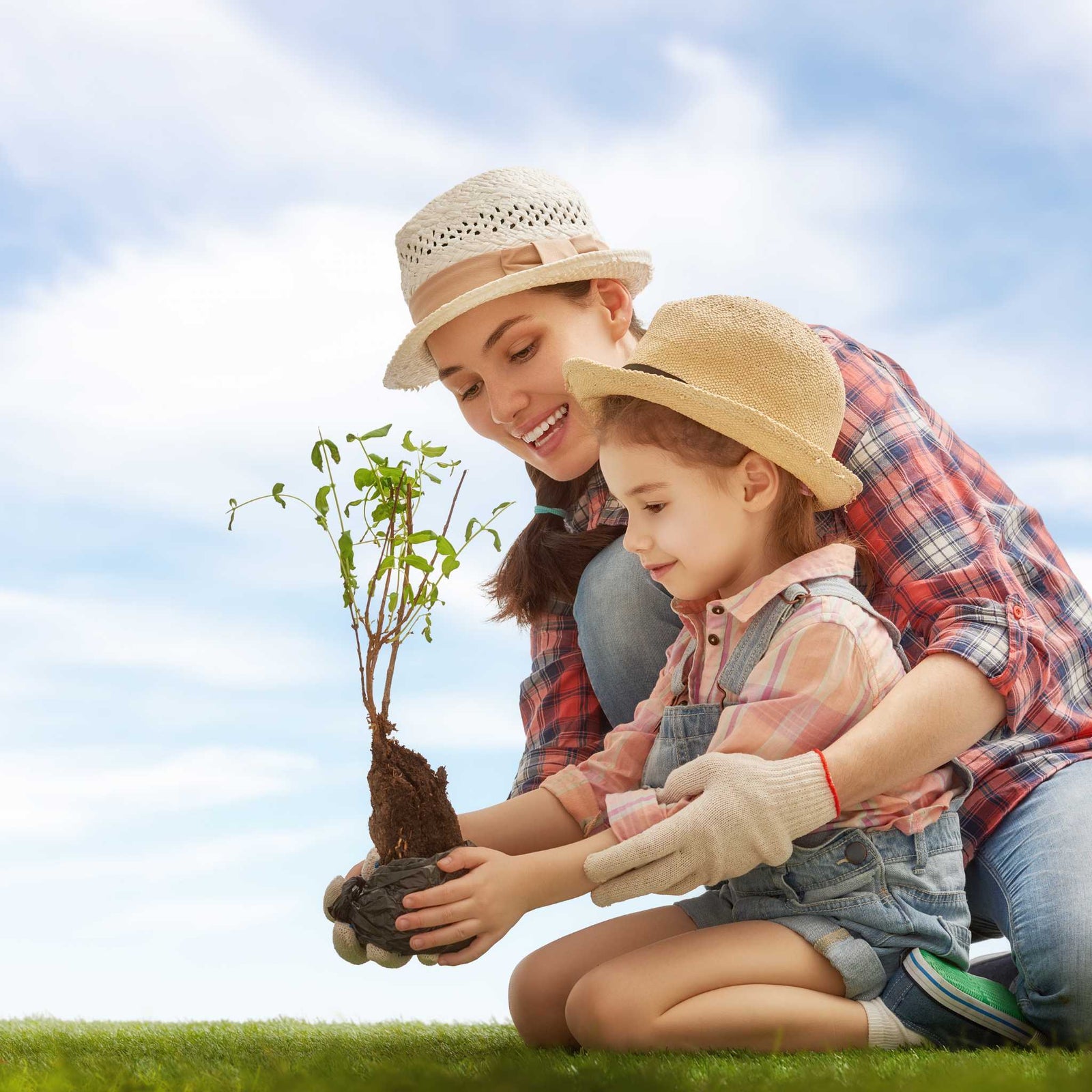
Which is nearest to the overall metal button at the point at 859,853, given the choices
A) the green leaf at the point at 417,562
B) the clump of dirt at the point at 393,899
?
the clump of dirt at the point at 393,899

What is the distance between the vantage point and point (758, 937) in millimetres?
2236

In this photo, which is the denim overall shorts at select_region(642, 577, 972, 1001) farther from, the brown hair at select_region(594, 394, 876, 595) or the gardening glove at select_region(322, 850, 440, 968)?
the gardening glove at select_region(322, 850, 440, 968)

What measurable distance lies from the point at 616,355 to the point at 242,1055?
5.98 feet

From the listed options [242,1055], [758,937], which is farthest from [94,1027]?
[758,937]

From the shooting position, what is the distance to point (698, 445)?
2336 millimetres

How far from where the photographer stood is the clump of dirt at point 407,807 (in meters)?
2.36

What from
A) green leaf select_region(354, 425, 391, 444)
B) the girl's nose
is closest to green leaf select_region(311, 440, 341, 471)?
green leaf select_region(354, 425, 391, 444)

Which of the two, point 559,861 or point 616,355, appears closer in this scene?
point 559,861

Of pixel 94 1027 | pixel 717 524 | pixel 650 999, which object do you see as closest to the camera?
pixel 650 999

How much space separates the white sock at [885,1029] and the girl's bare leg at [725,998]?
0.02m

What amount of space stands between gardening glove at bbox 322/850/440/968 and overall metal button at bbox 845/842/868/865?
81 cm

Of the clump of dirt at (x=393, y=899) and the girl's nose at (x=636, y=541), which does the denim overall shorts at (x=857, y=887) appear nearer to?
the girl's nose at (x=636, y=541)

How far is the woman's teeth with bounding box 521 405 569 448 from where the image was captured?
301 cm

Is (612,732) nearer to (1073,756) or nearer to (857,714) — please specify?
(857,714)
